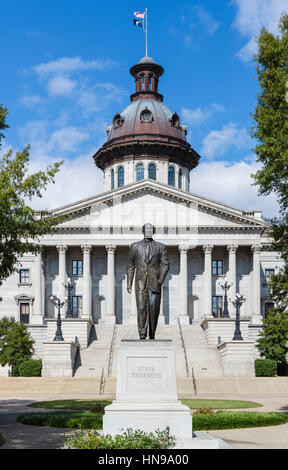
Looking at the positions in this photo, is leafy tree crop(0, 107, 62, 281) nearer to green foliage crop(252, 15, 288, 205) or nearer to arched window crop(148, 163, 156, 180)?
green foliage crop(252, 15, 288, 205)

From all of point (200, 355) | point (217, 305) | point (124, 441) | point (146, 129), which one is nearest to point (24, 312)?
point (217, 305)

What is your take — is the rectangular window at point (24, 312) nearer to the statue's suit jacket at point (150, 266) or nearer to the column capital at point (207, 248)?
the column capital at point (207, 248)

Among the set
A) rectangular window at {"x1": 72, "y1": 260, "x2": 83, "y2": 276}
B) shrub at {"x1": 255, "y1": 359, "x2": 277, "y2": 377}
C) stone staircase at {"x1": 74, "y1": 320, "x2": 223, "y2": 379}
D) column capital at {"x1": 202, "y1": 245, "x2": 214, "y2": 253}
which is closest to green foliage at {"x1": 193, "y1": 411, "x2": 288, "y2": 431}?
stone staircase at {"x1": 74, "y1": 320, "x2": 223, "y2": 379}

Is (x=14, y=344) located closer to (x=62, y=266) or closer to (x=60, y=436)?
(x=62, y=266)

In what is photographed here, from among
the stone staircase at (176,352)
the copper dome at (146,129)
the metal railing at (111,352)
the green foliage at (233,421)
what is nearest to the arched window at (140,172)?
the copper dome at (146,129)

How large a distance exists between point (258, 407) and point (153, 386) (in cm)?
1668

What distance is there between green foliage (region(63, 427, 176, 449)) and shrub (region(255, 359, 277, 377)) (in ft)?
139

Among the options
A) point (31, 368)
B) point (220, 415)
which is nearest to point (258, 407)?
point (220, 415)

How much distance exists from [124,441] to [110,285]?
182 ft

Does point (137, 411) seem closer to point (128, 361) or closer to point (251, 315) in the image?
point (128, 361)

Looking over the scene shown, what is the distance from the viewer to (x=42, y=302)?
67.9 metres

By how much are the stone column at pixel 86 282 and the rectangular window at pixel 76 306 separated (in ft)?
7.10

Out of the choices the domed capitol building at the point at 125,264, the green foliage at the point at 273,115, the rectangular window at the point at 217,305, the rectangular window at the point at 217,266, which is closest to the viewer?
the green foliage at the point at 273,115

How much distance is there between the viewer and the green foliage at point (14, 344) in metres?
57.1
